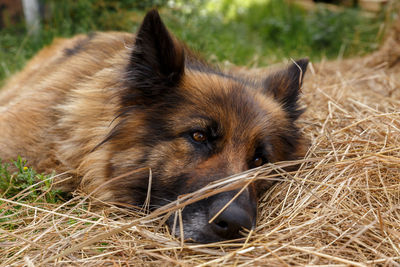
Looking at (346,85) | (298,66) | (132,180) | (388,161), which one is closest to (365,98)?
(346,85)

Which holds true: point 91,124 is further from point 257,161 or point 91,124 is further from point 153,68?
point 257,161

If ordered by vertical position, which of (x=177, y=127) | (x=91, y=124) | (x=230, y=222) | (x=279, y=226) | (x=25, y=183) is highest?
(x=177, y=127)

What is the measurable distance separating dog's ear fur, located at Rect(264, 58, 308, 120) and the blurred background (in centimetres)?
142

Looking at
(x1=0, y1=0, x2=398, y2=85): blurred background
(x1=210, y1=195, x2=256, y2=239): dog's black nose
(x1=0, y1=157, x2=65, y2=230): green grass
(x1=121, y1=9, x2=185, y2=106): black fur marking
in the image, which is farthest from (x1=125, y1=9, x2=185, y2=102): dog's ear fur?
(x1=0, y1=0, x2=398, y2=85): blurred background

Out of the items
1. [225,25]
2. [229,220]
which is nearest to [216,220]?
[229,220]

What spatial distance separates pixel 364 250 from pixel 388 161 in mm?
798

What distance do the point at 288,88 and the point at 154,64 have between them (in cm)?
131

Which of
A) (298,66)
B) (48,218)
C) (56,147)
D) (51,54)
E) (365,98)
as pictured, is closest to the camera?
(48,218)

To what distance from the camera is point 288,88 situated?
11.5ft

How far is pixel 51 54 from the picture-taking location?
4.91m

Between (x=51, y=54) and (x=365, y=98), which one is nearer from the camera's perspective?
(x=365, y=98)

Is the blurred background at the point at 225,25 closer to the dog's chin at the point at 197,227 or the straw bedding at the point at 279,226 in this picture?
the straw bedding at the point at 279,226

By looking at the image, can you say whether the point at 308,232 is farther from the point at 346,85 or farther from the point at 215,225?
the point at 346,85

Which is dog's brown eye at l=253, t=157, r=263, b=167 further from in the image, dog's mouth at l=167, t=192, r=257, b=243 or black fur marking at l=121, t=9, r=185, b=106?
black fur marking at l=121, t=9, r=185, b=106
